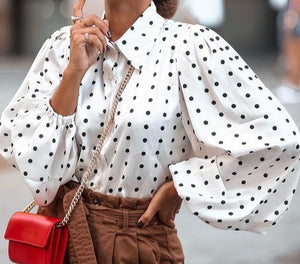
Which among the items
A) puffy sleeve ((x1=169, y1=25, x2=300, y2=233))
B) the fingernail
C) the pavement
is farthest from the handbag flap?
the pavement

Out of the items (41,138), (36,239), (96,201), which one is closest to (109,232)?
(96,201)

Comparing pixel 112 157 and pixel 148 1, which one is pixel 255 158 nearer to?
pixel 112 157

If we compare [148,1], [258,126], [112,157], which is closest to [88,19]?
[148,1]

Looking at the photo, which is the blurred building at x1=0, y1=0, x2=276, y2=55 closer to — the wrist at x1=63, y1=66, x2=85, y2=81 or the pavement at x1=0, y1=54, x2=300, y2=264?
the pavement at x1=0, y1=54, x2=300, y2=264

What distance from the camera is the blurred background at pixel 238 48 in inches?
205

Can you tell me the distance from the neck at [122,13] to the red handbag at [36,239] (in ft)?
1.82

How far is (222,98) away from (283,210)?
0.36 metres

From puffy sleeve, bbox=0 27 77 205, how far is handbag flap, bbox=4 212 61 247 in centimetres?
6

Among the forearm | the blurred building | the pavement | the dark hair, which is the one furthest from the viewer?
the blurred building

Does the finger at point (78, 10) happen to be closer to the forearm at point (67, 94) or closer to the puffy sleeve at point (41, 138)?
the puffy sleeve at point (41, 138)

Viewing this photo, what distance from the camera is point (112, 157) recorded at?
7.57 ft

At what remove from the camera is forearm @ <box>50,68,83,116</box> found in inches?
89.0

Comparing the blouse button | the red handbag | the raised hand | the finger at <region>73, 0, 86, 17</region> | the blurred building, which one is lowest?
the blurred building

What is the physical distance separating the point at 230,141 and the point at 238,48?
1857 cm
